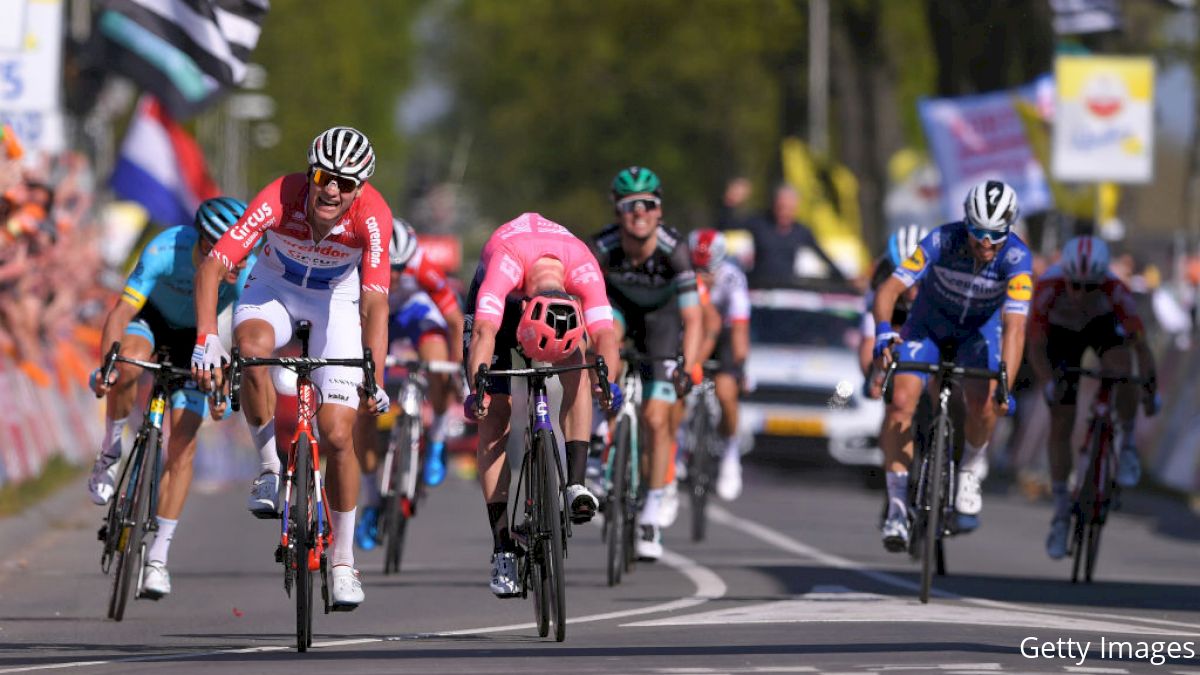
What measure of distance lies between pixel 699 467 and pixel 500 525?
7370mm

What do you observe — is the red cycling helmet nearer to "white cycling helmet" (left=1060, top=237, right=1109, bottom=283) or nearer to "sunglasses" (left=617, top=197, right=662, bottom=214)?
"sunglasses" (left=617, top=197, right=662, bottom=214)

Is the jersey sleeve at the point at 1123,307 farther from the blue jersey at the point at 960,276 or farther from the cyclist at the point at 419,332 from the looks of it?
the cyclist at the point at 419,332

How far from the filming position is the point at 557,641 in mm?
11844

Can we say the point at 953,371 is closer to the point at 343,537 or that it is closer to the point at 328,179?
the point at 343,537

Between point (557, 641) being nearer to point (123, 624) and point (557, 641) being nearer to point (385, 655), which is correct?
point (385, 655)

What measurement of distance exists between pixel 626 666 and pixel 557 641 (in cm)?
108

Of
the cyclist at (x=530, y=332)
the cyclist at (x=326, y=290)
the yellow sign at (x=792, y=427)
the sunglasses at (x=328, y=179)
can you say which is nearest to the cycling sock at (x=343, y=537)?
the cyclist at (x=326, y=290)

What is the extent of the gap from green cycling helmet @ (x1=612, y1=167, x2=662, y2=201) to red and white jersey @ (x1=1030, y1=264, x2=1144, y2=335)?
105 inches

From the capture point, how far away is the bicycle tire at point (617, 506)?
1562 cm

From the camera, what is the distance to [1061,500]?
1700 cm

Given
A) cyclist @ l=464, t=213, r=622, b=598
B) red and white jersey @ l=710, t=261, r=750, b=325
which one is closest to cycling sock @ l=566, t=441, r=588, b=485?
cyclist @ l=464, t=213, r=622, b=598

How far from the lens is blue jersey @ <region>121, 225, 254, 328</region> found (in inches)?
541

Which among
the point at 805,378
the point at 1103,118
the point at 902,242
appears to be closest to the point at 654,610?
the point at 902,242

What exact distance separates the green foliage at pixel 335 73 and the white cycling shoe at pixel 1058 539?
61.7 meters
